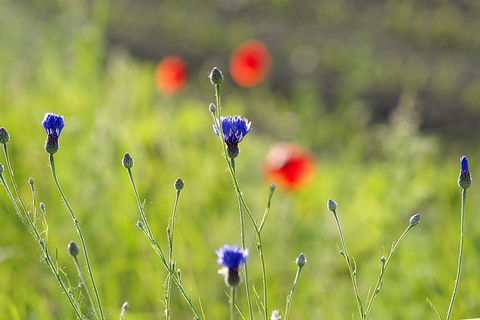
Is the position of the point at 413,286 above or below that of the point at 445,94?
below

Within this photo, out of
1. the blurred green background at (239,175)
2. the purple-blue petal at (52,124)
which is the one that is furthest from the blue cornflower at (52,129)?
the blurred green background at (239,175)

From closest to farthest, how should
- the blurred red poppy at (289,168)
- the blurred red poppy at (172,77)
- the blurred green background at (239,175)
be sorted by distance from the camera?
the blurred green background at (239,175) → the blurred red poppy at (289,168) → the blurred red poppy at (172,77)

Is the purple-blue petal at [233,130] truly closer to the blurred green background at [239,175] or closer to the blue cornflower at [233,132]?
the blue cornflower at [233,132]

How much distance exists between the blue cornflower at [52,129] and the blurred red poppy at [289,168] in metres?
1.59

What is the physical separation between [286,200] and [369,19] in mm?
5048

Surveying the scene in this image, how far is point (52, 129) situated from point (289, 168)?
1.61 metres

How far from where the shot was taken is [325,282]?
8.12 ft

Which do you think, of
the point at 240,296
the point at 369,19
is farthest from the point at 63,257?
the point at 369,19

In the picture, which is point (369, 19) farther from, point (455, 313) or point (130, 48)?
point (455, 313)

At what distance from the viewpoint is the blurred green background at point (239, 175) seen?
2.19 metres

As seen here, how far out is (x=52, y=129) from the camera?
108 centimetres

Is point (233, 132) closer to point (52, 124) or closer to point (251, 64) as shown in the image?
point (52, 124)

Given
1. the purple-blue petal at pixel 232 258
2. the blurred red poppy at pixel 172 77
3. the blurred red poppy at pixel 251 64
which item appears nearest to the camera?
the purple-blue petal at pixel 232 258

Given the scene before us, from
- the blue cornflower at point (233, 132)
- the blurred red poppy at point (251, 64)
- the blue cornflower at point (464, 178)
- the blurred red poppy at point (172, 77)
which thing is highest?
the blurred red poppy at point (251, 64)
